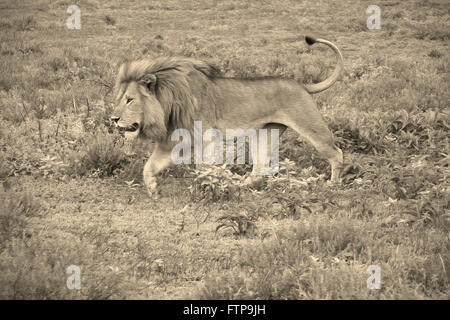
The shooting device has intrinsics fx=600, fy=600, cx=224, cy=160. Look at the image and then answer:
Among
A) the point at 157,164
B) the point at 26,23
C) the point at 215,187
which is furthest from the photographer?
→ the point at 26,23

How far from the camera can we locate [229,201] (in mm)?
6402

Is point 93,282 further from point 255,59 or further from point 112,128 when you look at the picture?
point 255,59

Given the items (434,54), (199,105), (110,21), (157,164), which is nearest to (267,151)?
(199,105)

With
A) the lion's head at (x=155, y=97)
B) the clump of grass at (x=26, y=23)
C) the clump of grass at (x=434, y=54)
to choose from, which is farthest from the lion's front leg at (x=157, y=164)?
the clump of grass at (x=26, y=23)

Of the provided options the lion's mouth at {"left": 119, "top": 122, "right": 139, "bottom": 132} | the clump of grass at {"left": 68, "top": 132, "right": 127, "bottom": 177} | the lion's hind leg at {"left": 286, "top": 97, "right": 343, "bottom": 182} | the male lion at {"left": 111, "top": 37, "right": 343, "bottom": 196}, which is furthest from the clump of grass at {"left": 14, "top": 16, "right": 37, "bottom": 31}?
the lion's hind leg at {"left": 286, "top": 97, "right": 343, "bottom": 182}

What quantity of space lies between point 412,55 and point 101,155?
374 inches

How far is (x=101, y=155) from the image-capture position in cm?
717

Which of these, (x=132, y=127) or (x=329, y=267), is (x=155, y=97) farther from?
(x=329, y=267)

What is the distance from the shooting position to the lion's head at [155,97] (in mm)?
6441

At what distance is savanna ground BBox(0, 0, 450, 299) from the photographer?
14.4ft

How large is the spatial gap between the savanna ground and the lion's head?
703 mm

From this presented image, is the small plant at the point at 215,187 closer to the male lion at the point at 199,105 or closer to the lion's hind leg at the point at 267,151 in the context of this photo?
the male lion at the point at 199,105

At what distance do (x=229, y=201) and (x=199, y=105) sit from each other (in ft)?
3.75
